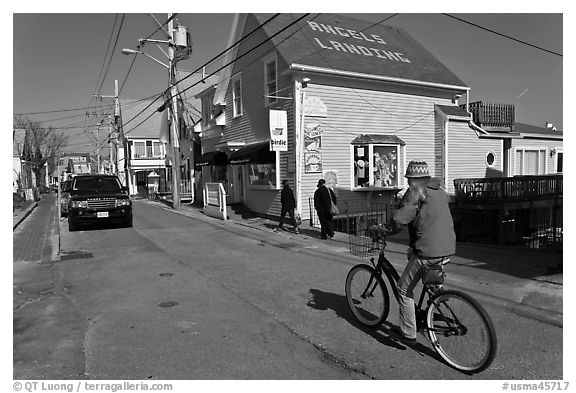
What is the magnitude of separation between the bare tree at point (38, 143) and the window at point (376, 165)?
129ft

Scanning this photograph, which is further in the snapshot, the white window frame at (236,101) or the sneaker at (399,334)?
the white window frame at (236,101)

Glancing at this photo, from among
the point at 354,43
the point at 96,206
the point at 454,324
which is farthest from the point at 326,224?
the point at 354,43

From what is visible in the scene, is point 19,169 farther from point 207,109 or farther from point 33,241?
point 33,241

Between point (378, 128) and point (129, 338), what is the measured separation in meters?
13.9

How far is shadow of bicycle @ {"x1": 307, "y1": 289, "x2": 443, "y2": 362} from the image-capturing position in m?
4.43

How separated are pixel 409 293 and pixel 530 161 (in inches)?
811

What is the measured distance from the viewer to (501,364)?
4.07 metres

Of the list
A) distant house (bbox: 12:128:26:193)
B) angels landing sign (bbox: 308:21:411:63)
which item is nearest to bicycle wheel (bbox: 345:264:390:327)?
angels landing sign (bbox: 308:21:411:63)

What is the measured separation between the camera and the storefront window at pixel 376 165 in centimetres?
1628

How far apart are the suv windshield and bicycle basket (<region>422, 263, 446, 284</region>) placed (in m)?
13.5

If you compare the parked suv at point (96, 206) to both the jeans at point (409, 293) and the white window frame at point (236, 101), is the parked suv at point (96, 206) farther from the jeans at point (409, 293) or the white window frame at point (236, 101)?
the jeans at point (409, 293)

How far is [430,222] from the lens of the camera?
163 inches

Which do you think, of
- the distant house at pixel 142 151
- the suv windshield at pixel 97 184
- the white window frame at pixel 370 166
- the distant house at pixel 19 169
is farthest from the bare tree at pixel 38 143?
the white window frame at pixel 370 166

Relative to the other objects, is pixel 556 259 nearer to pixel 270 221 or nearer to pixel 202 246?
pixel 202 246
